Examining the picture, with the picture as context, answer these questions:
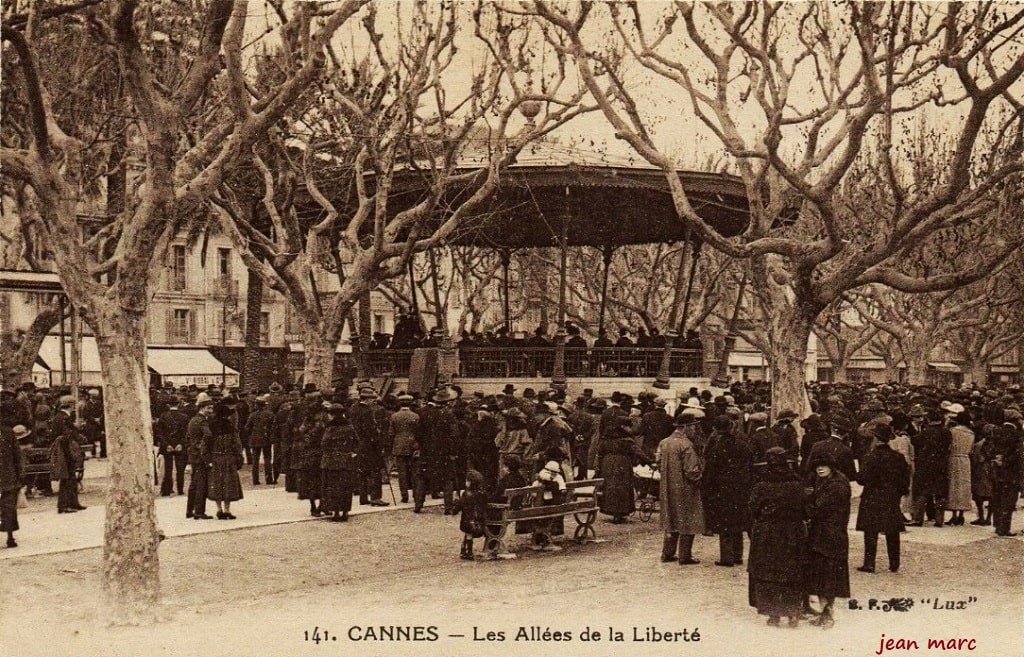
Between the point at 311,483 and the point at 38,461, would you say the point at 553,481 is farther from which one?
the point at 38,461

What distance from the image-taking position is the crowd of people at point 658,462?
8188mm

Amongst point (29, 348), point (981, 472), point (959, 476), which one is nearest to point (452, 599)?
point (959, 476)

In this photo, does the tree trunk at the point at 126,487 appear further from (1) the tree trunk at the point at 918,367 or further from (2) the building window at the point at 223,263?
(2) the building window at the point at 223,263

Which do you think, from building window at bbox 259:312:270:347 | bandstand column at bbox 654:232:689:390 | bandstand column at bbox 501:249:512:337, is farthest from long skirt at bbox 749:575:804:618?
building window at bbox 259:312:270:347

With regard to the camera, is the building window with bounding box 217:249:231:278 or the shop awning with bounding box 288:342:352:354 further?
the shop awning with bounding box 288:342:352:354

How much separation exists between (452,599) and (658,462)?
15.7 feet

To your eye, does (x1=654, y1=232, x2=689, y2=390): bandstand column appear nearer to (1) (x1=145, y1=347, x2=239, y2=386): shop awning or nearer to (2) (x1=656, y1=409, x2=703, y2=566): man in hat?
(2) (x1=656, y1=409, x2=703, y2=566): man in hat

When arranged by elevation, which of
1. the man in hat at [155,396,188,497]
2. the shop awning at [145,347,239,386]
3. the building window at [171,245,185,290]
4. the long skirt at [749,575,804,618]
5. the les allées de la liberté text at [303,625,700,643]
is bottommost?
the les allées de la liberté text at [303,625,700,643]

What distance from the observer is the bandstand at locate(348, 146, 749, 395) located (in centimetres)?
2050

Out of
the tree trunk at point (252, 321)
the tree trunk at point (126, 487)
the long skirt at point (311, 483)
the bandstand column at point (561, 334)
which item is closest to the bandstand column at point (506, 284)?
the bandstand column at point (561, 334)

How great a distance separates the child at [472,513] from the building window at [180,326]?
134 feet

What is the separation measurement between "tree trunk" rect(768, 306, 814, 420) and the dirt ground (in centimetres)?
646

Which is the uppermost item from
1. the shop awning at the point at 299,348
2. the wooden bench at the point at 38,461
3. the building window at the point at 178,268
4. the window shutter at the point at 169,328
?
the building window at the point at 178,268

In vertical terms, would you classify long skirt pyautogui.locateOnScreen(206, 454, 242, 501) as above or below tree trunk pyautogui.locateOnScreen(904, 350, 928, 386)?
below
